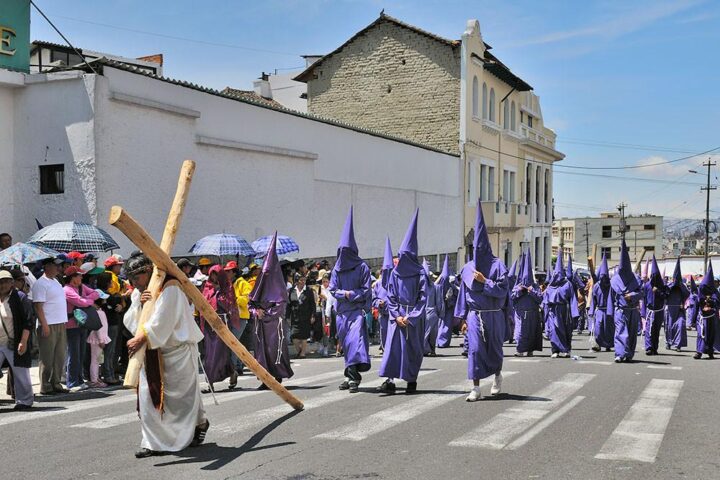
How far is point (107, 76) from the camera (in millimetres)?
16203

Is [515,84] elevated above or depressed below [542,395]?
above

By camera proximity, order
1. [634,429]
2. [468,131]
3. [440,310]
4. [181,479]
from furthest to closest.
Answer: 1. [468,131]
2. [440,310]
3. [634,429]
4. [181,479]

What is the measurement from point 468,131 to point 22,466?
31.6m

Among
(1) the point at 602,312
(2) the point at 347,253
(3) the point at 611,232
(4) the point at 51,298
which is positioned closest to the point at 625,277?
(1) the point at 602,312

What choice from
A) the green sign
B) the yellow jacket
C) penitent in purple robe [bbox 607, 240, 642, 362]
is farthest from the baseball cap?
penitent in purple robe [bbox 607, 240, 642, 362]

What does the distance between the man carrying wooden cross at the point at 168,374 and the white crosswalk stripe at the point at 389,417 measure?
1.35 metres

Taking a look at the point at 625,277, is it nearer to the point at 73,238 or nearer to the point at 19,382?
the point at 73,238

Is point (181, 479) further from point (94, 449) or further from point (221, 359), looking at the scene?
point (221, 359)

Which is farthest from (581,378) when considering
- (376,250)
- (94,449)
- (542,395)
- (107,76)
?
(376,250)

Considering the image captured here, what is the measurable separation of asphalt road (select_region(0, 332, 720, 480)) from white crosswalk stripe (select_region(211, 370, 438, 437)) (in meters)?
0.02

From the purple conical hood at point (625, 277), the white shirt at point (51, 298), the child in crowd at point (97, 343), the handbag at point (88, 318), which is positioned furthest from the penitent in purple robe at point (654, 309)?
the white shirt at point (51, 298)

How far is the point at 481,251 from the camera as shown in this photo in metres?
10.6

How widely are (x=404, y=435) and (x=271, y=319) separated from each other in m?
4.12

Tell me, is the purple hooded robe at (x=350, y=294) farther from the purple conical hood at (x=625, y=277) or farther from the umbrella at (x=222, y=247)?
the purple conical hood at (x=625, y=277)
